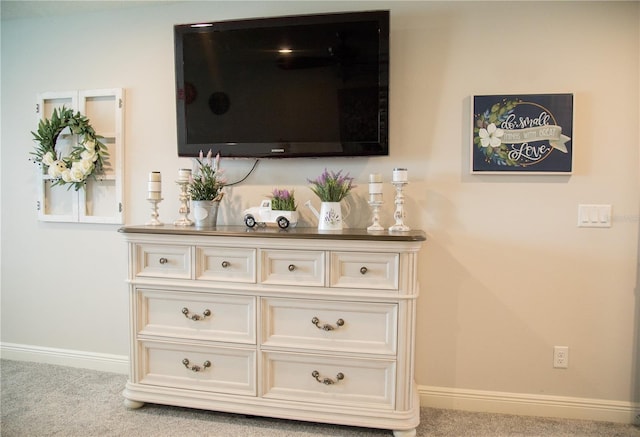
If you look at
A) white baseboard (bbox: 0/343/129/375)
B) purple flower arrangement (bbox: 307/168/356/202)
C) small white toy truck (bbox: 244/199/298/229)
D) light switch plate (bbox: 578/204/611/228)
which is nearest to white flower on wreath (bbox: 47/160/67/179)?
white baseboard (bbox: 0/343/129/375)

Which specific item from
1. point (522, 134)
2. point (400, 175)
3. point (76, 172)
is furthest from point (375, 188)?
point (76, 172)

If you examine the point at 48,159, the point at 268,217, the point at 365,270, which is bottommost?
the point at 365,270

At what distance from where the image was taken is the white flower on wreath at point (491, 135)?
2.02m

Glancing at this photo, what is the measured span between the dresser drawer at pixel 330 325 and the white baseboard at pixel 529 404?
63cm

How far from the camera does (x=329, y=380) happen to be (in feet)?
6.02

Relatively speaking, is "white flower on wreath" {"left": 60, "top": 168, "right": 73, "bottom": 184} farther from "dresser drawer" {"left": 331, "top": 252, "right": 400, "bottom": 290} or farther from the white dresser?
"dresser drawer" {"left": 331, "top": 252, "right": 400, "bottom": 290}

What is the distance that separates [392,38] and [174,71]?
4.34 feet

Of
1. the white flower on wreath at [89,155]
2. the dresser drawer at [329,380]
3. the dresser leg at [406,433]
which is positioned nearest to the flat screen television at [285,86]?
the white flower on wreath at [89,155]

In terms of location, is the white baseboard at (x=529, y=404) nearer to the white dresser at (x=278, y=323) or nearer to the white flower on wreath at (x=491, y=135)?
the white dresser at (x=278, y=323)

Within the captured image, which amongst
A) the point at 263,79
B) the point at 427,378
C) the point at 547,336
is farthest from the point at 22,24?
the point at 547,336

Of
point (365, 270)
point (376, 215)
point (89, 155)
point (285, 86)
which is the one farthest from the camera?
point (89, 155)

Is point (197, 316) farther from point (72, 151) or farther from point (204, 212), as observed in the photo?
point (72, 151)

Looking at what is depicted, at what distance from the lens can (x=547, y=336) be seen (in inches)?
81.3

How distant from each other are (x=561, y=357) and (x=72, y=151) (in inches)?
125
